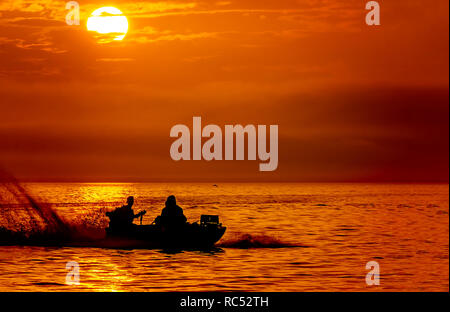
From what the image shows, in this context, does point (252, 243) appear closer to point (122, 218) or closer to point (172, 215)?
point (172, 215)

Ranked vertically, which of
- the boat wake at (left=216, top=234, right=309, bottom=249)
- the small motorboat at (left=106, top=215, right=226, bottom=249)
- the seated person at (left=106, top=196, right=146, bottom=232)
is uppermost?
the seated person at (left=106, top=196, right=146, bottom=232)

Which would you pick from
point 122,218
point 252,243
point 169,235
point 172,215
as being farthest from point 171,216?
point 252,243

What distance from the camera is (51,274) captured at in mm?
25891

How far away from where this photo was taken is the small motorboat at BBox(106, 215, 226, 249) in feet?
106

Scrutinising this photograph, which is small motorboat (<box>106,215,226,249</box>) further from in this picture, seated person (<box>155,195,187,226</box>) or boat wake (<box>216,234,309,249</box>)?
boat wake (<box>216,234,309,249</box>)

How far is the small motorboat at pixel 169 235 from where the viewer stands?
3228 centimetres

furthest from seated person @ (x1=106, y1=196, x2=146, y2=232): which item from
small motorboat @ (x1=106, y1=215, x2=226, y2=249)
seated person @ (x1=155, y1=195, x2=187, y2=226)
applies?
seated person @ (x1=155, y1=195, x2=187, y2=226)

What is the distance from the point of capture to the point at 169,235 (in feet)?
106

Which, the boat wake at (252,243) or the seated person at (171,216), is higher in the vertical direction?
the seated person at (171,216)

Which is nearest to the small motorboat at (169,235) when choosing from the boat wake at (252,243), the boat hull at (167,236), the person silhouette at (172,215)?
the boat hull at (167,236)

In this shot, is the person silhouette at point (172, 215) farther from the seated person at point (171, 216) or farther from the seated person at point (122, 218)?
the seated person at point (122, 218)
